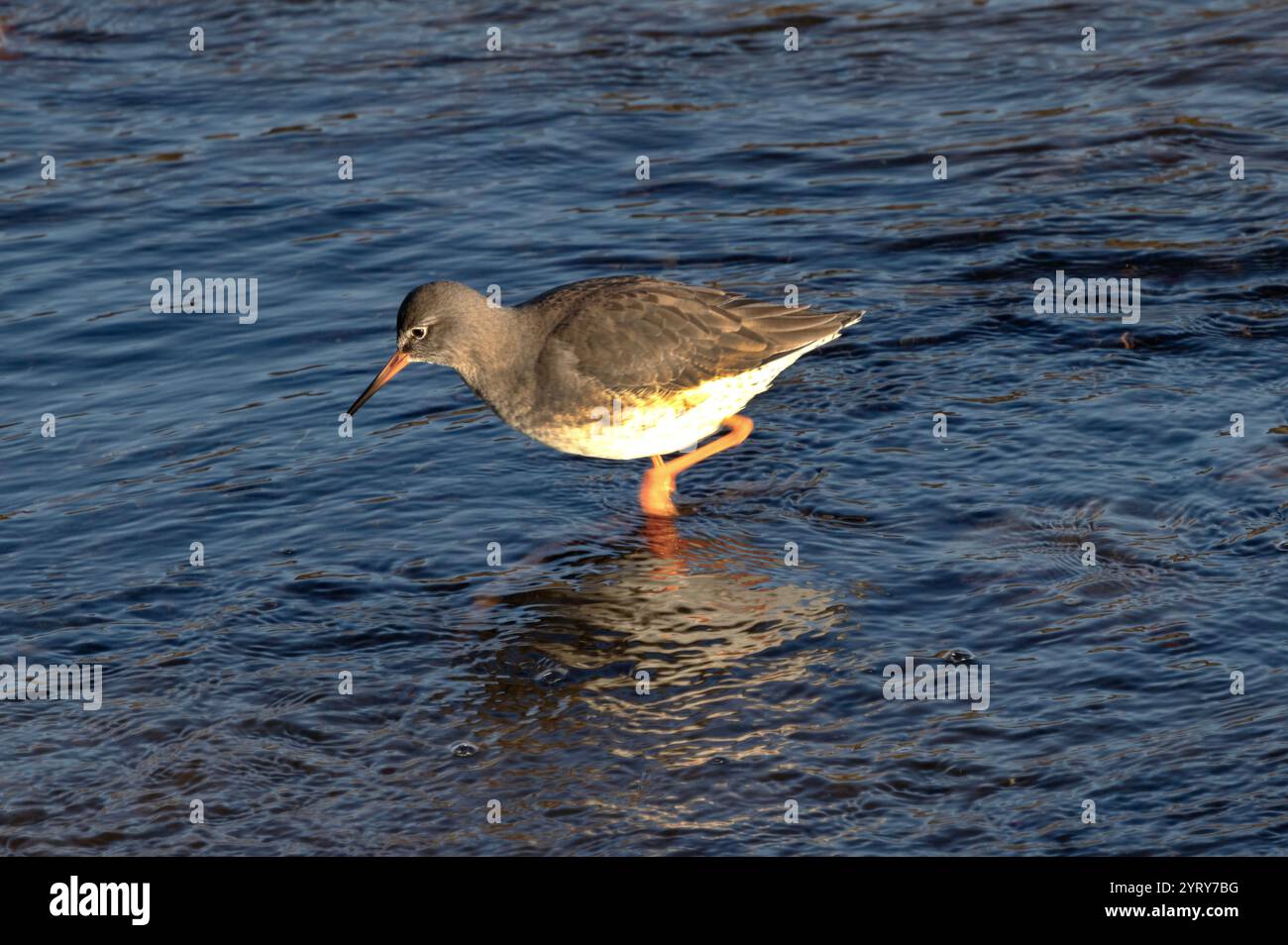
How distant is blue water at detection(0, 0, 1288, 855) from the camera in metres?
7.16

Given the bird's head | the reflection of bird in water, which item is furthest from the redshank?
the reflection of bird in water

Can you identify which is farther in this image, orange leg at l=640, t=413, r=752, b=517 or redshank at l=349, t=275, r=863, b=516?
orange leg at l=640, t=413, r=752, b=517

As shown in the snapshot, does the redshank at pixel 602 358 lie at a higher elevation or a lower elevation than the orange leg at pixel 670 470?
higher

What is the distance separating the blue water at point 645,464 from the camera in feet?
23.5

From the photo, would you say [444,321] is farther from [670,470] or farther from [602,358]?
[670,470]

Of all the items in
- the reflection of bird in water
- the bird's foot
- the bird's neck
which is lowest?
the reflection of bird in water

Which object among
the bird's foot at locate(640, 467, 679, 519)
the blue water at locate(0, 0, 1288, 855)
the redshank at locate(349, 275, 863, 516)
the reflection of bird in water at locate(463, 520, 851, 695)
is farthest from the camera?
the bird's foot at locate(640, 467, 679, 519)

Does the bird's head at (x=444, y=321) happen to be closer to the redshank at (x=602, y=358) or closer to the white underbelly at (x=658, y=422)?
the redshank at (x=602, y=358)

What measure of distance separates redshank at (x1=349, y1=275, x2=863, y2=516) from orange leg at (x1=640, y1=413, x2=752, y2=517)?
0.01 metres

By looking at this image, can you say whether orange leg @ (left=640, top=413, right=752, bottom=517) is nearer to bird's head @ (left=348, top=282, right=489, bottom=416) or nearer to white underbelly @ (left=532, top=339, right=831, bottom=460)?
white underbelly @ (left=532, top=339, right=831, bottom=460)

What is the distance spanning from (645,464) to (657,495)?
1.12 meters

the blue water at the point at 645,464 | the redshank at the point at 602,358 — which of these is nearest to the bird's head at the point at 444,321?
the redshank at the point at 602,358

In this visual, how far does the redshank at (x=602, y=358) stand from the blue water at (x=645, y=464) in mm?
648

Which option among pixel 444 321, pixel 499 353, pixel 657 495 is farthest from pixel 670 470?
pixel 444 321
